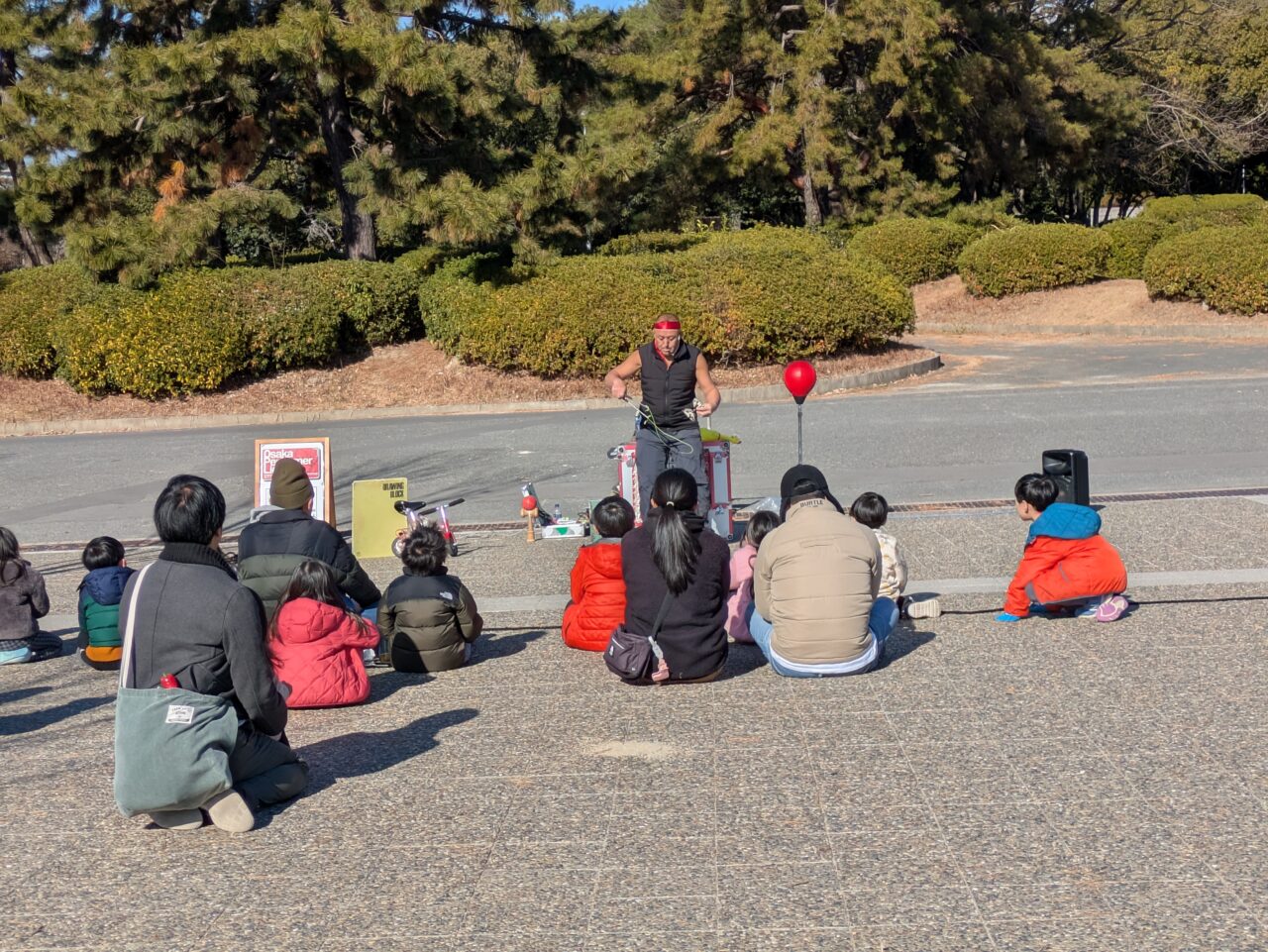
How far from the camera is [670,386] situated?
952cm

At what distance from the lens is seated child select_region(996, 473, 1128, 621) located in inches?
303

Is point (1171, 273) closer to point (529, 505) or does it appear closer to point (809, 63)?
point (809, 63)

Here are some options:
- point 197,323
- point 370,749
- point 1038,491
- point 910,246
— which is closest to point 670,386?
point 1038,491

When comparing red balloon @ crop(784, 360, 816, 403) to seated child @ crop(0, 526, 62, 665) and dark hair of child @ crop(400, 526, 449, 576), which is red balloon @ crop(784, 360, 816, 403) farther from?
seated child @ crop(0, 526, 62, 665)

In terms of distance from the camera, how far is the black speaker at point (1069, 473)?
32.3 ft

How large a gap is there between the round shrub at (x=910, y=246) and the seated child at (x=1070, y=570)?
83.4 feet

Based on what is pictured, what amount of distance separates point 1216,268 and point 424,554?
77.8ft

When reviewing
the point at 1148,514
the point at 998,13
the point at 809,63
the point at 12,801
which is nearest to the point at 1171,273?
the point at 809,63

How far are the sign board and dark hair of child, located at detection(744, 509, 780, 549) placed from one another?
3948 millimetres

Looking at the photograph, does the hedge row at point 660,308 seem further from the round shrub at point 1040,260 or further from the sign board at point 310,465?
the sign board at point 310,465

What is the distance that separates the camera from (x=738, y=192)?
38594 millimetres

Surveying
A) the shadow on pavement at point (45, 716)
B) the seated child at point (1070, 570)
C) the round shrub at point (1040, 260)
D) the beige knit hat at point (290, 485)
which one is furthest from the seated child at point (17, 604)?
the round shrub at point (1040, 260)

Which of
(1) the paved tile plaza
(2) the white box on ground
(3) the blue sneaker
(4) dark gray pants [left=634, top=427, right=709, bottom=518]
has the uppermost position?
(4) dark gray pants [left=634, top=427, right=709, bottom=518]

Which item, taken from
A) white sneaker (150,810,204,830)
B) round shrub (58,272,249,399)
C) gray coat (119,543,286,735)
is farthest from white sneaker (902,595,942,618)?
round shrub (58,272,249,399)
